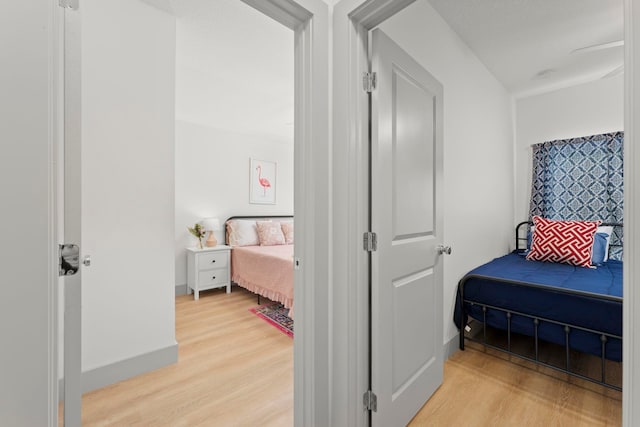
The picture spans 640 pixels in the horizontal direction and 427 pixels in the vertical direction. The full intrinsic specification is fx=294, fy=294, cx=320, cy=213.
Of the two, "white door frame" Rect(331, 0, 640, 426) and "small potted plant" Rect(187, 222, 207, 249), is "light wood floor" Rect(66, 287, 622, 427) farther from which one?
"small potted plant" Rect(187, 222, 207, 249)

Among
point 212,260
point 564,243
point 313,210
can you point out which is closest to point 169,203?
point 313,210

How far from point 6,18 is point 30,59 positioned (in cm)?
8

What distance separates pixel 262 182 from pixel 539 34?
4030 millimetres

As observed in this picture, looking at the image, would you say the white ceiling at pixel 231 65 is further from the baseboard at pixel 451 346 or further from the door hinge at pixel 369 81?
the baseboard at pixel 451 346

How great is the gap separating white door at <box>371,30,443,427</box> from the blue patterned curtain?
8.73 ft

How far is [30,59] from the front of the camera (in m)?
0.65

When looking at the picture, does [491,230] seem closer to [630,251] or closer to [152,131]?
[630,251]

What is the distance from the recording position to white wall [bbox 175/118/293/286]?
4.15 metres

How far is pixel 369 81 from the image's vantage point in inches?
53.5

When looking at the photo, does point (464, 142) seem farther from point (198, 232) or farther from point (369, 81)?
point (198, 232)

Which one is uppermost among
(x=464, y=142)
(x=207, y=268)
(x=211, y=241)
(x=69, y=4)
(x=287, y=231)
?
(x=464, y=142)

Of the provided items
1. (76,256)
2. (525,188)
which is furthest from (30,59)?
(525,188)

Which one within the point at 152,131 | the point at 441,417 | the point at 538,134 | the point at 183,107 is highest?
the point at 183,107

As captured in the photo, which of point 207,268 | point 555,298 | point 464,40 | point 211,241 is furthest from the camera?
point 211,241
